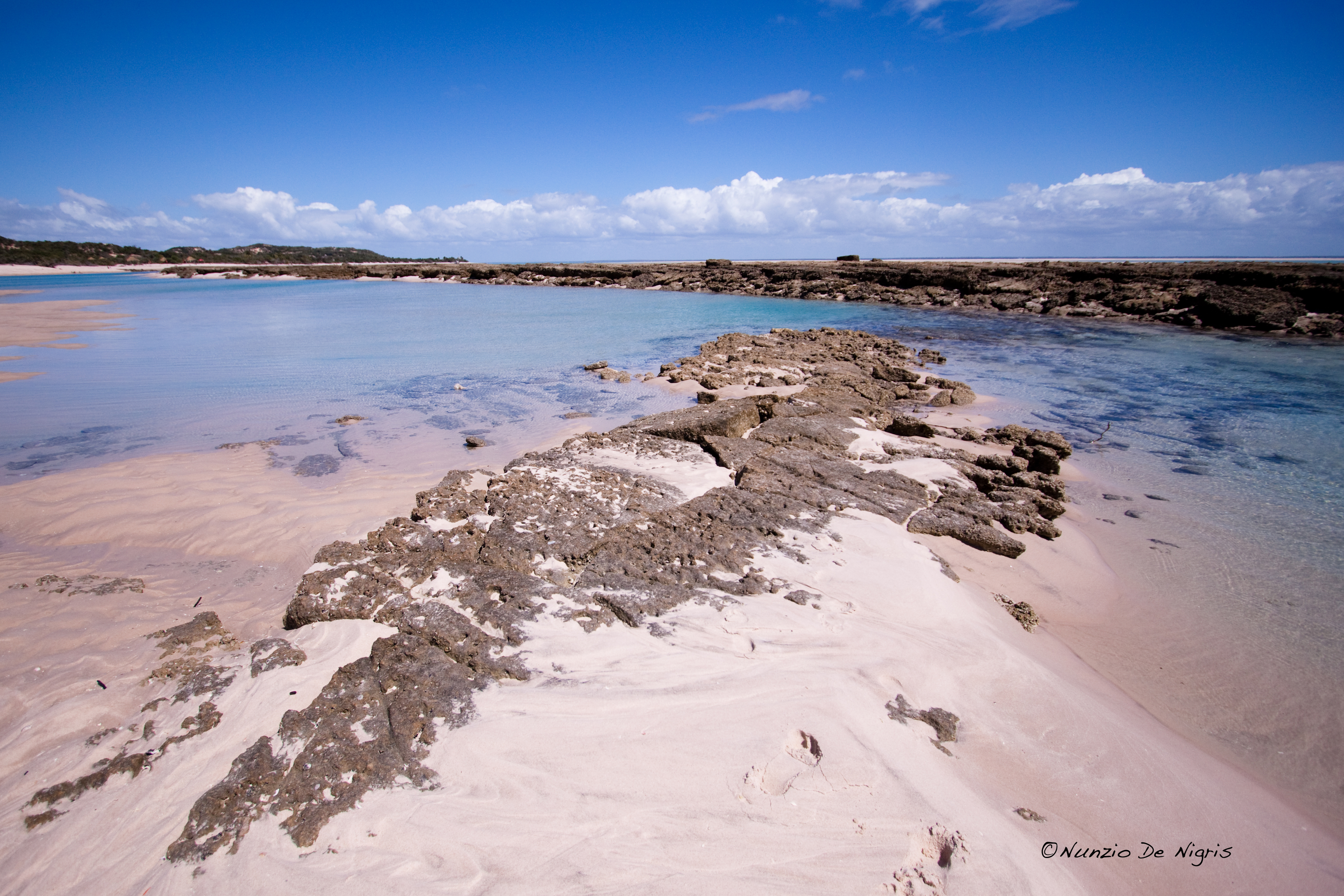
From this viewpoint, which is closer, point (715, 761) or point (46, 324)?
point (715, 761)

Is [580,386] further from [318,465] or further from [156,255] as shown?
[156,255]

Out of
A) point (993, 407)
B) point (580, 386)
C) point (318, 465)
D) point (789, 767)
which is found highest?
point (580, 386)

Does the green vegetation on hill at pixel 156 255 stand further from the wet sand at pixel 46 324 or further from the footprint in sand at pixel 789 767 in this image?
the footprint in sand at pixel 789 767

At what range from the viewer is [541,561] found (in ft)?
13.8

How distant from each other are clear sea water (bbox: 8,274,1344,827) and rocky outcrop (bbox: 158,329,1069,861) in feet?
5.26

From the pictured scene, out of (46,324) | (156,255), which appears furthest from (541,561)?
(156,255)

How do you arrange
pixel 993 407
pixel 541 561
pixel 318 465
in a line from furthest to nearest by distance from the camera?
pixel 993 407 → pixel 318 465 → pixel 541 561

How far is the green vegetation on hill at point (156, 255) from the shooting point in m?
65.1

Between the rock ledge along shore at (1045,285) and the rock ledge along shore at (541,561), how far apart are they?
22.4 m

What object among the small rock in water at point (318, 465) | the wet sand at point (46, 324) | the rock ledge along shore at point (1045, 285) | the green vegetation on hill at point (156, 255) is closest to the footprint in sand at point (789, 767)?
the small rock in water at point (318, 465)

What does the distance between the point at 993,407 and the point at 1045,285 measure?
25324 mm

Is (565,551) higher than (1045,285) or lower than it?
lower

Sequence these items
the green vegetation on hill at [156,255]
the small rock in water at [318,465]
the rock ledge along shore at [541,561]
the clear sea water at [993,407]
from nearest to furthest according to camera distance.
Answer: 1. the rock ledge along shore at [541,561]
2. the clear sea water at [993,407]
3. the small rock in water at [318,465]
4. the green vegetation on hill at [156,255]

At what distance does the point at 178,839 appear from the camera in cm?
228
